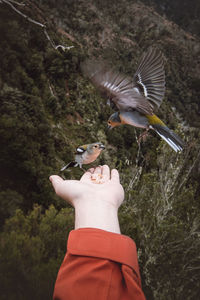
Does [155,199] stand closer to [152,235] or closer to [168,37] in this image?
[152,235]

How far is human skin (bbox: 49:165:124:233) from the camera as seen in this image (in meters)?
0.52

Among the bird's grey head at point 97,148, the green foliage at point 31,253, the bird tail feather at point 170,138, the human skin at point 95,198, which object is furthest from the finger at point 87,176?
the green foliage at point 31,253

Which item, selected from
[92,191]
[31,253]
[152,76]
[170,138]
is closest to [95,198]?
[92,191]

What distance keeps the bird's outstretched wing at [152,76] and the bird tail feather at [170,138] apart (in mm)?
94

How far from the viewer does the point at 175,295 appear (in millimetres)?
1540

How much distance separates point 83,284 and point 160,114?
1.50 meters

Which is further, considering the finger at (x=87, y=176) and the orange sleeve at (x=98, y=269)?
the finger at (x=87, y=176)

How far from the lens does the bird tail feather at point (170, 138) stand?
65cm

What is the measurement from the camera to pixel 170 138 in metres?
0.68

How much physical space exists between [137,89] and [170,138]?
18 cm

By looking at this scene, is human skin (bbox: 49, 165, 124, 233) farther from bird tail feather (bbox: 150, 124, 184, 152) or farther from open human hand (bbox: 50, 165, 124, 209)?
bird tail feather (bbox: 150, 124, 184, 152)

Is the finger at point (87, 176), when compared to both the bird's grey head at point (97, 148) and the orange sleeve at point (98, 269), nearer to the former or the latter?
the bird's grey head at point (97, 148)

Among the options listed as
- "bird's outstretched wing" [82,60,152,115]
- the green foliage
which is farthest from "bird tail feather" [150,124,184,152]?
the green foliage

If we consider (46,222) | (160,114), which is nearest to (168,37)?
(160,114)
